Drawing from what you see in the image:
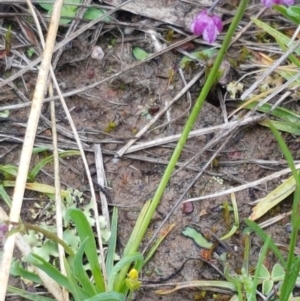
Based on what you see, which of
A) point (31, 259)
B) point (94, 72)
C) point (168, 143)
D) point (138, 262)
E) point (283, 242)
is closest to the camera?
point (31, 259)

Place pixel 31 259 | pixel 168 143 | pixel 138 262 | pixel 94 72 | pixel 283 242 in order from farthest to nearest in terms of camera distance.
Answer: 1. pixel 94 72
2. pixel 168 143
3. pixel 283 242
4. pixel 138 262
5. pixel 31 259

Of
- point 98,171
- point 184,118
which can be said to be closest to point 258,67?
point 184,118

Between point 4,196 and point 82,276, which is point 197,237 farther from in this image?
point 4,196

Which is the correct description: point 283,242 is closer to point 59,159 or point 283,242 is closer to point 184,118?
point 184,118

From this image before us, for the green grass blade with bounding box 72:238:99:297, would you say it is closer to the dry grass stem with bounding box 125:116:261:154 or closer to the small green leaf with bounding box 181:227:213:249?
the small green leaf with bounding box 181:227:213:249

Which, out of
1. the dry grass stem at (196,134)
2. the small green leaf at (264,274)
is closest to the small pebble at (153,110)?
the dry grass stem at (196,134)
